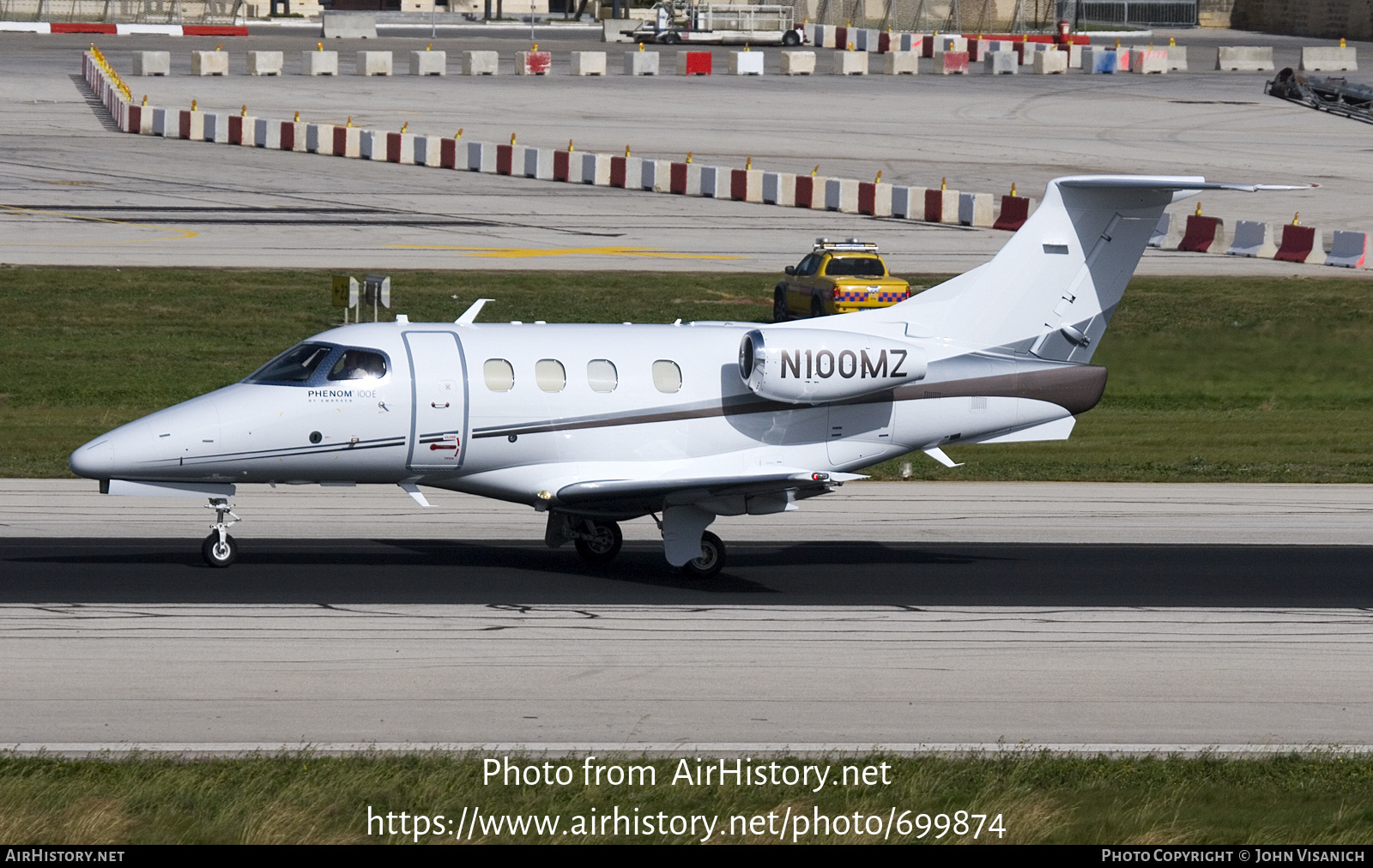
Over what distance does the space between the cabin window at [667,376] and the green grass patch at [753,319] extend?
706 cm

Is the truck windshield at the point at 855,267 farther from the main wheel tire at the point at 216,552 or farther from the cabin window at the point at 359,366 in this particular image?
the main wheel tire at the point at 216,552

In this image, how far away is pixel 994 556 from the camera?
23.2 m

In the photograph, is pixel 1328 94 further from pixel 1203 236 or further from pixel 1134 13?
pixel 1134 13

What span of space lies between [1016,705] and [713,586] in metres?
5.65

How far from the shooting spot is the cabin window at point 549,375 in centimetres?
2097

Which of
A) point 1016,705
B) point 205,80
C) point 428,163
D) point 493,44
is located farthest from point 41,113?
point 1016,705

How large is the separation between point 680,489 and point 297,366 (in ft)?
15.6

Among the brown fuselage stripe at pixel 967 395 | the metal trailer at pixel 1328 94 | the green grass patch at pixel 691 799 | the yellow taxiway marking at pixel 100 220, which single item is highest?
the metal trailer at pixel 1328 94

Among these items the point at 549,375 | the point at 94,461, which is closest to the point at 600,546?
the point at 549,375

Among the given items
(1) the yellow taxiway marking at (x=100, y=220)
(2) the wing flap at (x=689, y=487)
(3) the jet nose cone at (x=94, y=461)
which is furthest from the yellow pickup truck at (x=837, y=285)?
(3) the jet nose cone at (x=94, y=461)

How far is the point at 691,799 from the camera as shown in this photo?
42.0 ft

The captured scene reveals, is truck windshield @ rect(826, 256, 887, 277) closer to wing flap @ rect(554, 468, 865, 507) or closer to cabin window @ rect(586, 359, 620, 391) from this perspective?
cabin window @ rect(586, 359, 620, 391)
